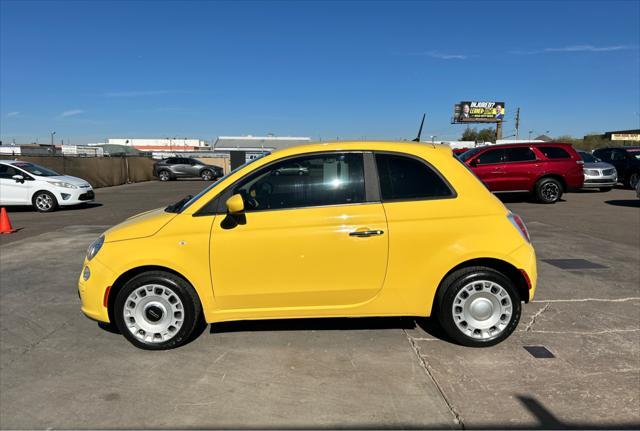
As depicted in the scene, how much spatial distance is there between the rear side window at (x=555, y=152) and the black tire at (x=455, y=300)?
11491 mm

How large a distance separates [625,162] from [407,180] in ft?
62.2

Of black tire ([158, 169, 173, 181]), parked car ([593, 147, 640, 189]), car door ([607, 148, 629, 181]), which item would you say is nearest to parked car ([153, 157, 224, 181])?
black tire ([158, 169, 173, 181])

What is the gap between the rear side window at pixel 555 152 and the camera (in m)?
13.5

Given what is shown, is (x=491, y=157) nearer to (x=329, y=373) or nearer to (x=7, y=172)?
(x=329, y=373)

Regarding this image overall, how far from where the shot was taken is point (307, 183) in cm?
365

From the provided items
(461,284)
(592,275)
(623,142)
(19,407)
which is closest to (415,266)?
(461,284)

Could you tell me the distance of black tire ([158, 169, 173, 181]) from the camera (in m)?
30.0

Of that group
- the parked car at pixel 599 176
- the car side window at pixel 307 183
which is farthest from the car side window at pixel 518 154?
the car side window at pixel 307 183

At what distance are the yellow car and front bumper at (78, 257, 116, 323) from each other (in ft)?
0.03

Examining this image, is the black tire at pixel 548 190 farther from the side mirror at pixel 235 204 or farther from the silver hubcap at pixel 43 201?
the silver hubcap at pixel 43 201

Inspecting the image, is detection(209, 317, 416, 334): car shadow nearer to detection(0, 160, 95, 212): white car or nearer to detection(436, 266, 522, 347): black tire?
detection(436, 266, 522, 347): black tire

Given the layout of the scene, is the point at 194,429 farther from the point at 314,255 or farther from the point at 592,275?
the point at 592,275

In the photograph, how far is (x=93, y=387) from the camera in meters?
3.15

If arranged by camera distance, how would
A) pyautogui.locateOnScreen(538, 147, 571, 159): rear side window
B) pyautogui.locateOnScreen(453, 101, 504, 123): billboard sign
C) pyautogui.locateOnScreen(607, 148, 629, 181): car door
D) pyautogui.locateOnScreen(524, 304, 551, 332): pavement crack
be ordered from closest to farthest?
1. pyautogui.locateOnScreen(524, 304, 551, 332): pavement crack
2. pyautogui.locateOnScreen(538, 147, 571, 159): rear side window
3. pyautogui.locateOnScreen(607, 148, 629, 181): car door
4. pyautogui.locateOnScreen(453, 101, 504, 123): billboard sign
